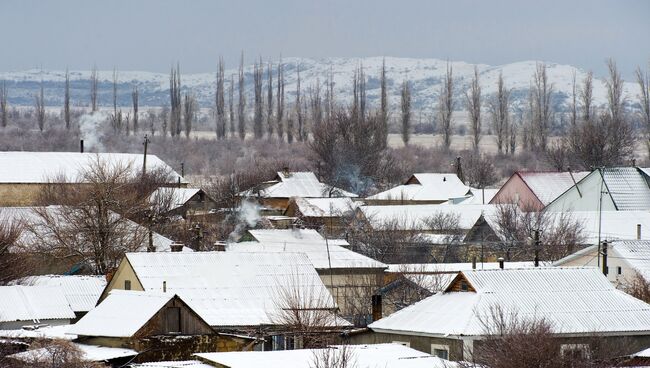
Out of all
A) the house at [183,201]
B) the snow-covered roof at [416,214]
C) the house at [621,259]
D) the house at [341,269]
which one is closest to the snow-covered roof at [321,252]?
the house at [341,269]

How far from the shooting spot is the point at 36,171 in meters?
67.4

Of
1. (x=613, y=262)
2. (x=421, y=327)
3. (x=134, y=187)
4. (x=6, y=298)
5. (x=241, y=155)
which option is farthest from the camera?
(x=241, y=155)

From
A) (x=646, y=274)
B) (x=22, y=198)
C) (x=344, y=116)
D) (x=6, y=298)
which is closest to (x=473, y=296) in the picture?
A: (x=646, y=274)

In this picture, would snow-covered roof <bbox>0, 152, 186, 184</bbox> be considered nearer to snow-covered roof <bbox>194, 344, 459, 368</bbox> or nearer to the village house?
the village house

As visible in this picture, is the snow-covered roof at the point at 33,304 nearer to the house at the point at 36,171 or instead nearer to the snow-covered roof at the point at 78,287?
the snow-covered roof at the point at 78,287

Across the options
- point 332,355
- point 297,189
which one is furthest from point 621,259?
point 297,189

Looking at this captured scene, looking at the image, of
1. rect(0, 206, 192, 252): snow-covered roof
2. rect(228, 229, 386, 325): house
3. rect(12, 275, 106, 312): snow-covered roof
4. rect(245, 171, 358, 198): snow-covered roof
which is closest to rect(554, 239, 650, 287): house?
rect(228, 229, 386, 325): house

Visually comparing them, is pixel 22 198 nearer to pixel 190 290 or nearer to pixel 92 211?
pixel 92 211

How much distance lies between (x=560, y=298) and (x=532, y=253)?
19.1 metres

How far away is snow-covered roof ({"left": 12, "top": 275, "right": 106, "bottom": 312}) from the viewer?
35.7 m

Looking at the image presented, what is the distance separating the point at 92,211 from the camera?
4719 centimetres

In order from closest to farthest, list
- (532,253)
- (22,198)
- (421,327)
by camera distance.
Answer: (421,327)
(532,253)
(22,198)

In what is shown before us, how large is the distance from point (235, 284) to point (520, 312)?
28.3 feet

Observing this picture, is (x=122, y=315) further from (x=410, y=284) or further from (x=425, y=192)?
(x=425, y=192)
